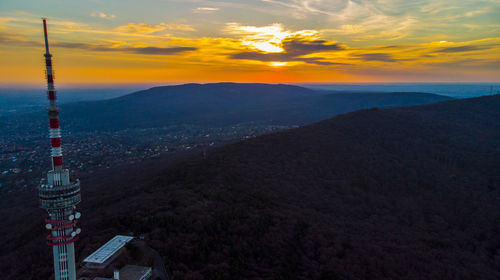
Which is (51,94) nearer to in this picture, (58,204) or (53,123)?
(53,123)

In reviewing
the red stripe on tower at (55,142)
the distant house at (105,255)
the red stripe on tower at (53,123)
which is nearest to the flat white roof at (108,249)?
the distant house at (105,255)

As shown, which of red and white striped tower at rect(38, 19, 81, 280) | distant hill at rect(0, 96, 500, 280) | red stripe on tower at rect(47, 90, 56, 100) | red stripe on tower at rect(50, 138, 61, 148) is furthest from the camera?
distant hill at rect(0, 96, 500, 280)

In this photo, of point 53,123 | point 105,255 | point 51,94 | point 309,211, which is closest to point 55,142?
point 53,123

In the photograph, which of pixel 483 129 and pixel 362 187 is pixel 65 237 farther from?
pixel 483 129

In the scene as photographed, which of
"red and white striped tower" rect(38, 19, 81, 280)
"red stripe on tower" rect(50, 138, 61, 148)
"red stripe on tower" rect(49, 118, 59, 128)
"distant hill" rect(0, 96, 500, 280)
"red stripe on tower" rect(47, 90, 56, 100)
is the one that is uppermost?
"red stripe on tower" rect(47, 90, 56, 100)

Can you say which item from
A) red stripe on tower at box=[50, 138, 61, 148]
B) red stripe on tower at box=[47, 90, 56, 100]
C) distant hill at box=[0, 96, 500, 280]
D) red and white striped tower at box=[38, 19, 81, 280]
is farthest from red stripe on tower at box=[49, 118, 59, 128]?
distant hill at box=[0, 96, 500, 280]

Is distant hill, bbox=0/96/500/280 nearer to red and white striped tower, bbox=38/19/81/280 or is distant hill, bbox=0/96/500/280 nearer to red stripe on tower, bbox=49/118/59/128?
red and white striped tower, bbox=38/19/81/280
